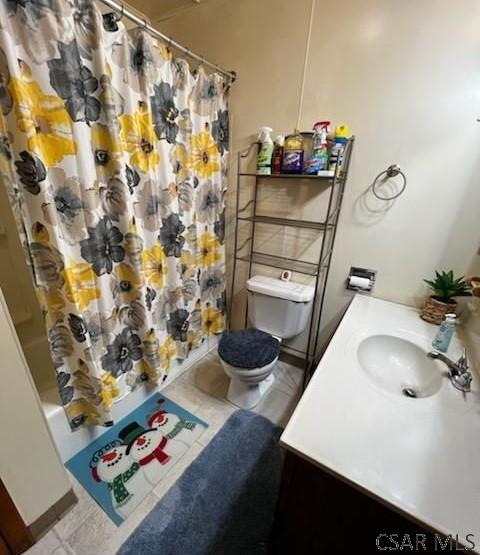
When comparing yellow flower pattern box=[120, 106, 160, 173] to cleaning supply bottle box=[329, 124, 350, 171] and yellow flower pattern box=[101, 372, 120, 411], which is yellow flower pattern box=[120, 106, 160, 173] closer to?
cleaning supply bottle box=[329, 124, 350, 171]

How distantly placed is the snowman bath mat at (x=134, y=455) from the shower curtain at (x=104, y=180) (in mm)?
178

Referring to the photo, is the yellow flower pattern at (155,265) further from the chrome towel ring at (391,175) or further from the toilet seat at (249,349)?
the chrome towel ring at (391,175)

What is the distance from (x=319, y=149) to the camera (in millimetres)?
1307

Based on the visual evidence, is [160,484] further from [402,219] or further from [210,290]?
[402,219]

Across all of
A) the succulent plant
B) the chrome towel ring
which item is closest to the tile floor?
the succulent plant

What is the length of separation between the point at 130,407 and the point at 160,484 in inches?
18.3

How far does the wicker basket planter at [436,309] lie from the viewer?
1222 mm

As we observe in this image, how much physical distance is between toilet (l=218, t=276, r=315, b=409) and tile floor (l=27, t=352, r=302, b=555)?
0.37 feet

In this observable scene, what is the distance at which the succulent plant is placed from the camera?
122cm

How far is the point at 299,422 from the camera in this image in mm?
709

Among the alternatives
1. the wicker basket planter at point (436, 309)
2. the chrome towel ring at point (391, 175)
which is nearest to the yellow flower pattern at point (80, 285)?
the chrome towel ring at point (391, 175)

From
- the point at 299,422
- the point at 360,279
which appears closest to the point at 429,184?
the point at 360,279

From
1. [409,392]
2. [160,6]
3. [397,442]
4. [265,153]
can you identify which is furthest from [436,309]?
[160,6]

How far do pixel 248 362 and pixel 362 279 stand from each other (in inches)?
31.8
